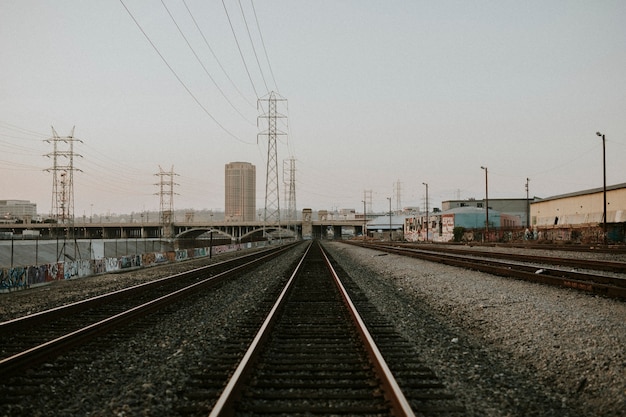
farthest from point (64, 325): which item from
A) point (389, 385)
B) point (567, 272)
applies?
point (567, 272)

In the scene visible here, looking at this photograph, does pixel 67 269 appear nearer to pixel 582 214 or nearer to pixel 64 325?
pixel 64 325

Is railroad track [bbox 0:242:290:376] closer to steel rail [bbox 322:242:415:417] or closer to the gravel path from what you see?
steel rail [bbox 322:242:415:417]

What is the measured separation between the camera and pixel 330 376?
242 inches

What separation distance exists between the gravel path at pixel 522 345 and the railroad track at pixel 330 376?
1.56ft

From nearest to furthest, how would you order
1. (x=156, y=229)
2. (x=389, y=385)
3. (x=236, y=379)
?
(x=389, y=385) → (x=236, y=379) → (x=156, y=229)

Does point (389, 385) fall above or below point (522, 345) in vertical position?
above

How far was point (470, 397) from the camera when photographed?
558 cm

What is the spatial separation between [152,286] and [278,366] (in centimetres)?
1202

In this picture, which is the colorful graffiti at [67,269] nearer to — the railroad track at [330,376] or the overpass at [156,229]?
the railroad track at [330,376]

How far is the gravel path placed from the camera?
557 cm

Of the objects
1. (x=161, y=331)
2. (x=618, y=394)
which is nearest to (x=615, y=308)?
(x=618, y=394)

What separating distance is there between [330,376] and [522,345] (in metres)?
4.03

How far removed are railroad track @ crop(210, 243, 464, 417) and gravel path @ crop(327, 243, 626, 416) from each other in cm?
47

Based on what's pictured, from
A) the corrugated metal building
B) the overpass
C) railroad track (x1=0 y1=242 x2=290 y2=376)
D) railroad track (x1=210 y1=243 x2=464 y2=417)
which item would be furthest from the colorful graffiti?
the overpass
